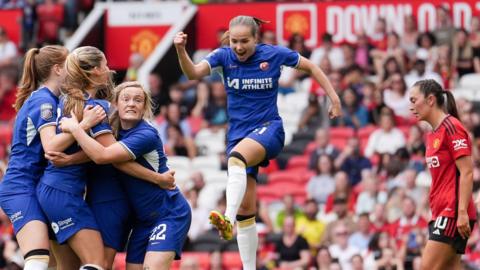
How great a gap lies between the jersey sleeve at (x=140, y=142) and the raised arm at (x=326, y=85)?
5.50 ft

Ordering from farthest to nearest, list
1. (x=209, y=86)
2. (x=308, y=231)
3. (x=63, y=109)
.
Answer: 1. (x=209, y=86)
2. (x=308, y=231)
3. (x=63, y=109)

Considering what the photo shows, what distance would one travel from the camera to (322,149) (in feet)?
60.3

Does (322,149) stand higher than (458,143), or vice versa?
(458,143)

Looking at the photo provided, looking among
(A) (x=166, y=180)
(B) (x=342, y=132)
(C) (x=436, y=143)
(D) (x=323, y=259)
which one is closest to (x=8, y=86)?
(B) (x=342, y=132)

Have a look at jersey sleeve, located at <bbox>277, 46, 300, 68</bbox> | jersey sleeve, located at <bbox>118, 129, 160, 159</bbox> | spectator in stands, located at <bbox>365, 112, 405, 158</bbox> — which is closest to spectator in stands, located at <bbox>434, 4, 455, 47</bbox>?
spectator in stands, located at <bbox>365, 112, 405, 158</bbox>

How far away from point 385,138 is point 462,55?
194 centimetres

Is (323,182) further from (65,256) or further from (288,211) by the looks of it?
(65,256)

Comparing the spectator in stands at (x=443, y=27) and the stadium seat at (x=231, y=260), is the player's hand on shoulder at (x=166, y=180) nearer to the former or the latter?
the stadium seat at (x=231, y=260)

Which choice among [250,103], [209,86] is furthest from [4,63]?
[250,103]

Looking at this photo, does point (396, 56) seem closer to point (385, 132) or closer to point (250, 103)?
point (385, 132)

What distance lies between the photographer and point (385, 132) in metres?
18.3

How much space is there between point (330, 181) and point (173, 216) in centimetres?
807

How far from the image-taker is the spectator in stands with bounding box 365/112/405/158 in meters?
18.1

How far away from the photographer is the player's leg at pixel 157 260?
32.0 feet
